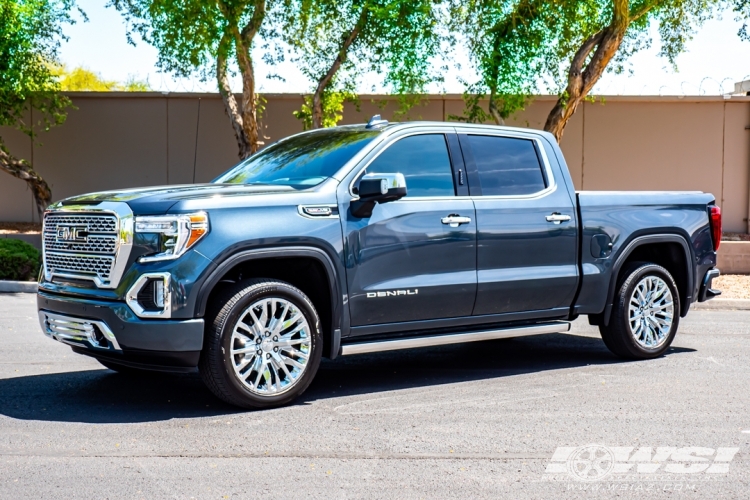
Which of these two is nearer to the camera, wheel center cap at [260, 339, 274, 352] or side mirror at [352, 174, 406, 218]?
wheel center cap at [260, 339, 274, 352]

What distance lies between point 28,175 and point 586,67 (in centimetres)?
1165

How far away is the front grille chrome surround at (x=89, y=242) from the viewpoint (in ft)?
20.0

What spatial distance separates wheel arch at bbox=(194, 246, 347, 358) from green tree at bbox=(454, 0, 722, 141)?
10375 mm

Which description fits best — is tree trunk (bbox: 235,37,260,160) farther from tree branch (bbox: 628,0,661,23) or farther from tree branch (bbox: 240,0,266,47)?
tree branch (bbox: 628,0,661,23)

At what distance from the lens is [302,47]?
18172 mm

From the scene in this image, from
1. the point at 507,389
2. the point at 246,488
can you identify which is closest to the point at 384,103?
the point at 507,389

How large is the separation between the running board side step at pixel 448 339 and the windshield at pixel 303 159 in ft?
4.09

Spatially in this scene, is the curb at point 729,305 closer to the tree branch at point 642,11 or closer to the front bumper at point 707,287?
the front bumper at point 707,287

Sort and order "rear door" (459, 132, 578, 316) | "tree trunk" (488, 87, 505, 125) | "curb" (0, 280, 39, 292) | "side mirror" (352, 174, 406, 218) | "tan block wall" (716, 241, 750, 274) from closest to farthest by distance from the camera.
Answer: "side mirror" (352, 174, 406, 218) → "rear door" (459, 132, 578, 316) → "curb" (0, 280, 39, 292) → "tan block wall" (716, 241, 750, 274) → "tree trunk" (488, 87, 505, 125)

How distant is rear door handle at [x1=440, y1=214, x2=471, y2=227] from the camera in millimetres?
7176

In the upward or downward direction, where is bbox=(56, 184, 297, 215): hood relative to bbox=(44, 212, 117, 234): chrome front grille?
upward

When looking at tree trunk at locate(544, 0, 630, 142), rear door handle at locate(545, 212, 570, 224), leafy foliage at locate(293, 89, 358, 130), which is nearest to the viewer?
rear door handle at locate(545, 212, 570, 224)

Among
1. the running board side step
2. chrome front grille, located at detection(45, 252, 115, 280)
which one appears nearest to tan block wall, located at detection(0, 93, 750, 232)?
the running board side step

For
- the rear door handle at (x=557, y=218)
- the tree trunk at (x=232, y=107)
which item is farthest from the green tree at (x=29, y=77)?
the rear door handle at (x=557, y=218)
